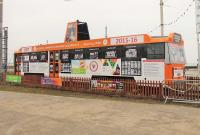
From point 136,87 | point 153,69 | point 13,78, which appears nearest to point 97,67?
point 136,87

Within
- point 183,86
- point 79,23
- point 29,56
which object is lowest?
point 183,86

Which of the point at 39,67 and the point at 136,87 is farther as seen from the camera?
the point at 39,67

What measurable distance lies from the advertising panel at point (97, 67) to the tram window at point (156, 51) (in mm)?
2096

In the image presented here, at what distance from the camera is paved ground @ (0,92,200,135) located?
8.16 m

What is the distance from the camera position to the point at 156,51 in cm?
1522

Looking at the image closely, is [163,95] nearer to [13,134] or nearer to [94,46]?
[94,46]

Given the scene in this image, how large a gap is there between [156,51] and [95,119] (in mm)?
6745

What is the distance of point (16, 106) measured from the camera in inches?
496

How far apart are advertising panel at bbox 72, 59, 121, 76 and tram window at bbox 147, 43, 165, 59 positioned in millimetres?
2096

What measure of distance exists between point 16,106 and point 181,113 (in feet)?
21.5

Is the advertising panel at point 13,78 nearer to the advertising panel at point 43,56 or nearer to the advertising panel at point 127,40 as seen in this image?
the advertising panel at point 43,56

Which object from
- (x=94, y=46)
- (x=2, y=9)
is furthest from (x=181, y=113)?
(x=2, y=9)

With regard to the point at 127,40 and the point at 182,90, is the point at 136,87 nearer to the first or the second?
the point at 182,90

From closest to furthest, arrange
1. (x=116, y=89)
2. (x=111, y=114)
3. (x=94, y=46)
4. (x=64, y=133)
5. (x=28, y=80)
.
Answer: (x=64, y=133)
(x=111, y=114)
(x=116, y=89)
(x=94, y=46)
(x=28, y=80)
